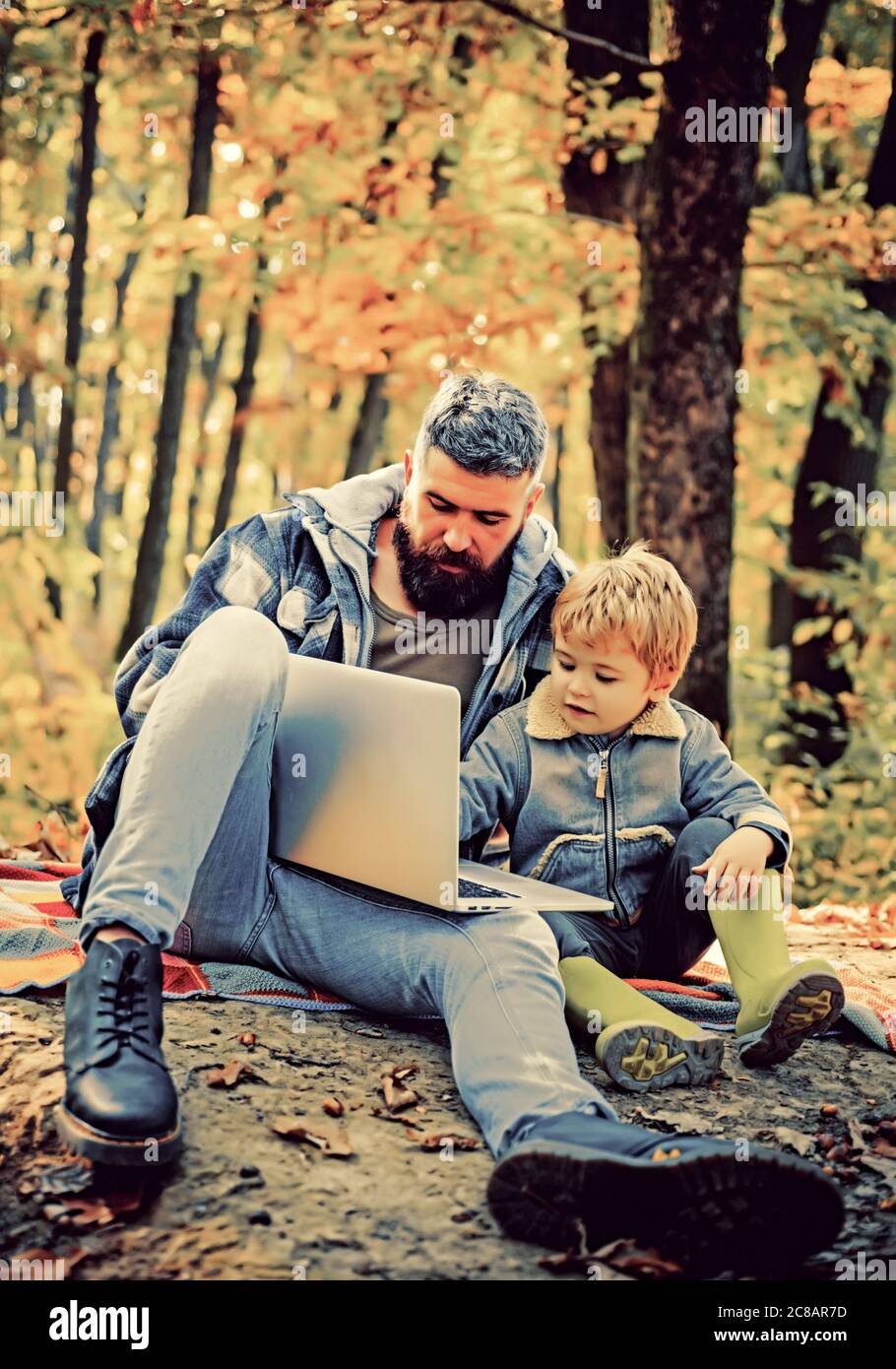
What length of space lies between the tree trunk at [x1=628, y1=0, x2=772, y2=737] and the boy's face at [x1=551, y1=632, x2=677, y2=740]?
236 centimetres

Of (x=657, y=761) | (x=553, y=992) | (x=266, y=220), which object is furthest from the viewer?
(x=266, y=220)

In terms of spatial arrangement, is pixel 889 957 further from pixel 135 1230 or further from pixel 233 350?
pixel 233 350

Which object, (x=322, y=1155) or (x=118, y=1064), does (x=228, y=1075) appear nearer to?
(x=322, y=1155)

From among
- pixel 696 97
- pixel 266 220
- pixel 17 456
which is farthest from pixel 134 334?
pixel 696 97

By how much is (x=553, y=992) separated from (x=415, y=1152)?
1.34ft

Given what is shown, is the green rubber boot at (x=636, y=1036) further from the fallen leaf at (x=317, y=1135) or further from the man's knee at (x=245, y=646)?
the man's knee at (x=245, y=646)

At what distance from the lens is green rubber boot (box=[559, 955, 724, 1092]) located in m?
2.80

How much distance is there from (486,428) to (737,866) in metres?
1.20

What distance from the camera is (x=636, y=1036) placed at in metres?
2.80

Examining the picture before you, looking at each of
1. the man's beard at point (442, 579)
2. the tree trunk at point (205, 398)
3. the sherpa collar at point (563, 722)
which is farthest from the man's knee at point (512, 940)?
the tree trunk at point (205, 398)

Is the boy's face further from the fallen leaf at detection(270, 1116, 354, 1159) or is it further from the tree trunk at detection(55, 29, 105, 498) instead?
the tree trunk at detection(55, 29, 105, 498)

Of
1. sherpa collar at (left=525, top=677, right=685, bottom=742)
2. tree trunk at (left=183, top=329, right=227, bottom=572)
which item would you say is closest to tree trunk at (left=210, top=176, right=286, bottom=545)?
tree trunk at (left=183, top=329, right=227, bottom=572)

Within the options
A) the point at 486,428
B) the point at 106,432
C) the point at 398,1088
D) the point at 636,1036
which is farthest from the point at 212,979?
the point at 106,432

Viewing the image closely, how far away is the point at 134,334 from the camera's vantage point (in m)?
9.56
